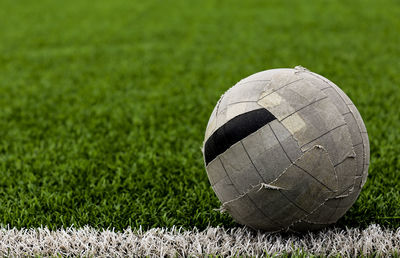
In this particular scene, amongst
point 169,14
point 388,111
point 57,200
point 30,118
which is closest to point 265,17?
point 169,14

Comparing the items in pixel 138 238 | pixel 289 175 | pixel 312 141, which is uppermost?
pixel 312 141

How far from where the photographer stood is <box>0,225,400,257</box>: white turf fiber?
2344 millimetres

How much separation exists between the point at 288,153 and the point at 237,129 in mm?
285

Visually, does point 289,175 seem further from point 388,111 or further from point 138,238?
point 388,111

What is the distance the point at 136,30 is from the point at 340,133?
7.60 metres

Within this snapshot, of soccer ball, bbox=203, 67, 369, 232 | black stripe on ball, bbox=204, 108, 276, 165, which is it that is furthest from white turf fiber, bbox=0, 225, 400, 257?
black stripe on ball, bbox=204, 108, 276, 165

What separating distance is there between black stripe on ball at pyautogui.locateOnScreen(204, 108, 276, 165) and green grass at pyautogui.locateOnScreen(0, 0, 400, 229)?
0.60m

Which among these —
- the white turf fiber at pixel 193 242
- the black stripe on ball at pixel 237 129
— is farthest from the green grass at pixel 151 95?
the black stripe on ball at pixel 237 129

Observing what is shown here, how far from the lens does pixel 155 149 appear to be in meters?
3.87

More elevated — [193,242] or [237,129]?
[237,129]

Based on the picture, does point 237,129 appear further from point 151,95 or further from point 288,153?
point 151,95

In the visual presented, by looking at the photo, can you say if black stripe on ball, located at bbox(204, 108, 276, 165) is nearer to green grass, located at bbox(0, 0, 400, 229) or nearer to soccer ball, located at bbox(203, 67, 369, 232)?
soccer ball, located at bbox(203, 67, 369, 232)

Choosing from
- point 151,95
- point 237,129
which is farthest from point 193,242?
point 151,95

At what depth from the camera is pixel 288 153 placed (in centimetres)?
216
